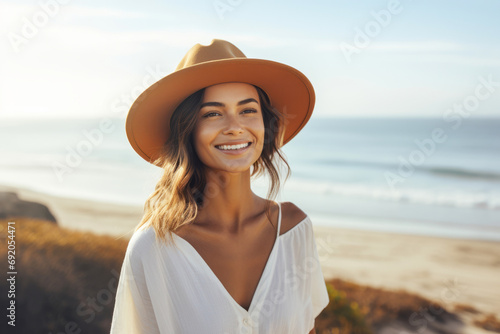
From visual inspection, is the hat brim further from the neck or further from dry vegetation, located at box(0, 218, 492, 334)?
dry vegetation, located at box(0, 218, 492, 334)

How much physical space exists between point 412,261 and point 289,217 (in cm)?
799

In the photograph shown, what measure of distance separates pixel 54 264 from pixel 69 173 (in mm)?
15767

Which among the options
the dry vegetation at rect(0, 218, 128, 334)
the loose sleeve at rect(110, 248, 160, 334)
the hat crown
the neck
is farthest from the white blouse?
the dry vegetation at rect(0, 218, 128, 334)

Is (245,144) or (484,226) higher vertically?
(245,144)

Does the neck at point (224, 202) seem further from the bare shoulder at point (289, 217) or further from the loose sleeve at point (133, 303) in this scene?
the loose sleeve at point (133, 303)

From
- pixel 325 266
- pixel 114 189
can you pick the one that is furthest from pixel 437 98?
pixel 325 266

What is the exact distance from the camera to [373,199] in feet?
52.3

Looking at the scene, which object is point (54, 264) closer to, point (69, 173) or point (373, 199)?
point (373, 199)

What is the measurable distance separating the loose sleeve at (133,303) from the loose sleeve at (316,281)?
749mm

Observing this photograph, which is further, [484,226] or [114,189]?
[114,189]

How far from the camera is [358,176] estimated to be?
21281 mm

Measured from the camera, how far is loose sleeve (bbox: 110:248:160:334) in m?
2.05

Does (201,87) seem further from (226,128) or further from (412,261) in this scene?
(412,261)

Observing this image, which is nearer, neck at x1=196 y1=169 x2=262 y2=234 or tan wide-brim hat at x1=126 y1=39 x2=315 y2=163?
tan wide-brim hat at x1=126 y1=39 x2=315 y2=163
